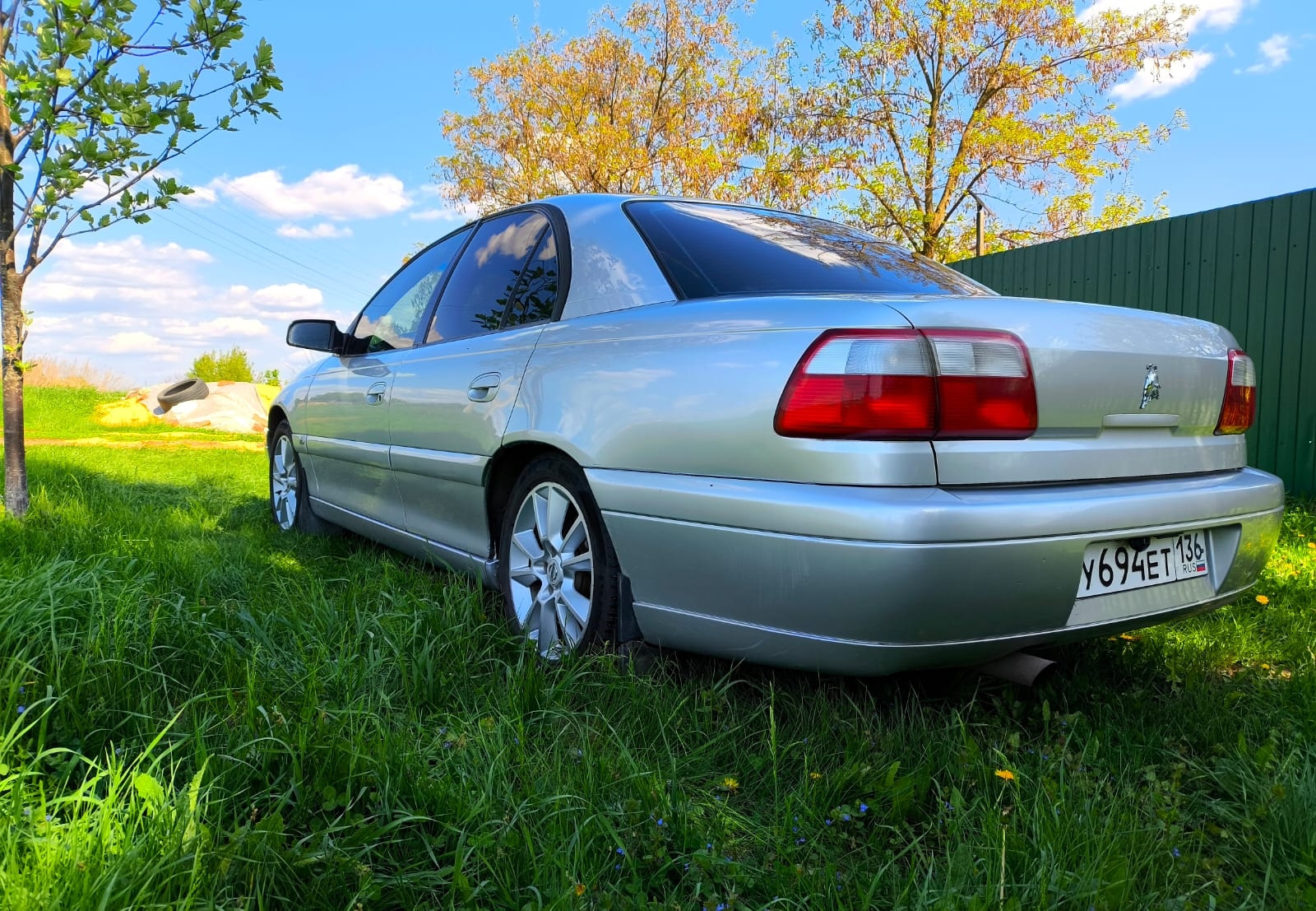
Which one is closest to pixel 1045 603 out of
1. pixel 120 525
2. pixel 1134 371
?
pixel 1134 371

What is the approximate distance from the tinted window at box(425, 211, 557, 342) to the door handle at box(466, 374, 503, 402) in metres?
0.24

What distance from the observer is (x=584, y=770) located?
1.71m

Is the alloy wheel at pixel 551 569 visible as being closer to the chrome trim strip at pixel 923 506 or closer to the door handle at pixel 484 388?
the chrome trim strip at pixel 923 506

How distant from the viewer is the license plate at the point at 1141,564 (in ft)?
6.21

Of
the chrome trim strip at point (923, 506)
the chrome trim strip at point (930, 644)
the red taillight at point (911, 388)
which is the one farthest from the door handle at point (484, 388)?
the red taillight at point (911, 388)

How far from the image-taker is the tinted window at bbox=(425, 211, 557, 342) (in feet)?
9.82

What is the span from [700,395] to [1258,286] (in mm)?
5722

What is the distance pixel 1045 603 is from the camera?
181cm

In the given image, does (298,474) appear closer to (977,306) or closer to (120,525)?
(120,525)

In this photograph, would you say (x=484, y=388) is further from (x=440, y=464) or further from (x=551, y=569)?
(x=551, y=569)

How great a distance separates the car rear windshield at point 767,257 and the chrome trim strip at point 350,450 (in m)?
1.57

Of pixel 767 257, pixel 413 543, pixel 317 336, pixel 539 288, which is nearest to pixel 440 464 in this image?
pixel 413 543

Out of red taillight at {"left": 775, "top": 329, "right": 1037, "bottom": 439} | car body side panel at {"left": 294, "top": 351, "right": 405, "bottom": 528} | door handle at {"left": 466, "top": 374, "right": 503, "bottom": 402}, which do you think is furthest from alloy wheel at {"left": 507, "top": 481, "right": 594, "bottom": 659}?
car body side panel at {"left": 294, "top": 351, "right": 405, "bottom": 528}

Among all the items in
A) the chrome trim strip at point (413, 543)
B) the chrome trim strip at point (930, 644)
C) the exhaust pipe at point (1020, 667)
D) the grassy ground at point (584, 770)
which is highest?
the chrome trim strip at point (930, 644)
